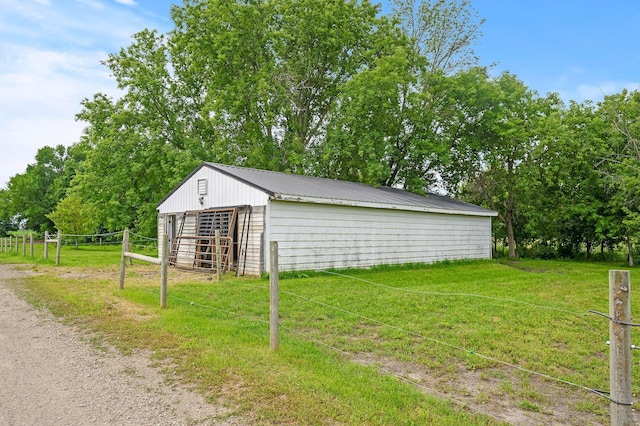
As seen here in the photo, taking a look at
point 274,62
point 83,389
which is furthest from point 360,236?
point 274,62

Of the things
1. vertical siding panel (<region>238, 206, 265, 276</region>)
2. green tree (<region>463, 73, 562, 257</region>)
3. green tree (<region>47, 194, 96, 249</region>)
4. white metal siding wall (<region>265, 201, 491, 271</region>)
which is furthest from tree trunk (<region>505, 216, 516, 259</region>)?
green tree (<region>47, 194, 96, 249</region>)

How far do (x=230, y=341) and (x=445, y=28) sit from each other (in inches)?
946

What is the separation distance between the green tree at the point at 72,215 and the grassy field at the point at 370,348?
21.9 meters

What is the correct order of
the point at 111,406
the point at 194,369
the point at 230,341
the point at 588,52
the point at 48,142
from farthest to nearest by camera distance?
the point at 48,142
the point at 588,52
the point at 230,341
the point at 194,369
the point at 111,406

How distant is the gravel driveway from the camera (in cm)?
337

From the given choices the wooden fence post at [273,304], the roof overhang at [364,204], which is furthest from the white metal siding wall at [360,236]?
the wooden fence post at [273,304]

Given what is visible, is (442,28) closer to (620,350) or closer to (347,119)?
(347,119)

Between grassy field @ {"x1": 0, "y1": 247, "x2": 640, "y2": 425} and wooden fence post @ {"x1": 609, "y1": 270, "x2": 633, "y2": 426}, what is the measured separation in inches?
20.5

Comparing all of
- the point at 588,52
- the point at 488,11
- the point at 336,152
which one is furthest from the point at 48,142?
the point at 588,52

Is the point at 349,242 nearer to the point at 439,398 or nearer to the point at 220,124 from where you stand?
the point at 439,398

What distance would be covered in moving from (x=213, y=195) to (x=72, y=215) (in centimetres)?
2070

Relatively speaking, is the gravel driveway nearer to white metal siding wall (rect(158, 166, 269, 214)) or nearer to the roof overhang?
the roof overhang

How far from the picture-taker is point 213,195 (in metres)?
14.4

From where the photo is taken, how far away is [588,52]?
14.0 metres
